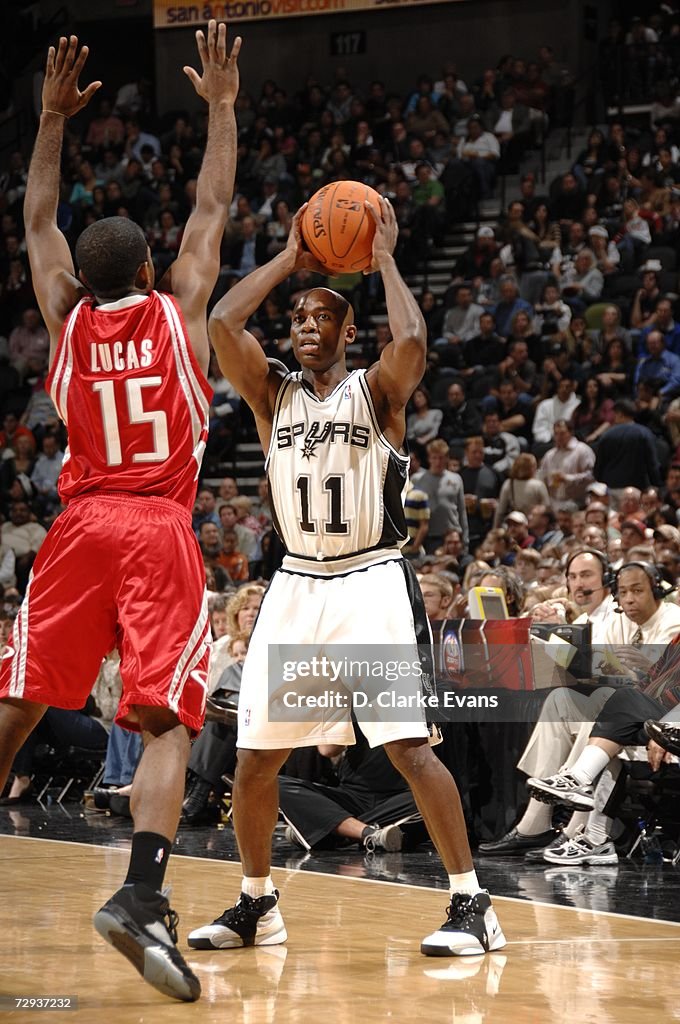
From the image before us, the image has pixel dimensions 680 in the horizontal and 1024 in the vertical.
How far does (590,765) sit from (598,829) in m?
0.35

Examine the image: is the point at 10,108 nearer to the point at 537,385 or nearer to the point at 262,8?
the point at 262,8

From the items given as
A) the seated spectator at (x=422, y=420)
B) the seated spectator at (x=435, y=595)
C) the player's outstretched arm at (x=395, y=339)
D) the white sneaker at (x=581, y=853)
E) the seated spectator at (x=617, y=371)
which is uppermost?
the player's outstretched arm at (x=395, y=339)

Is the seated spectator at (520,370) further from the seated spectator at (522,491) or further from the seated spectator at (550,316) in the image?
the seated spectator at (522,491)

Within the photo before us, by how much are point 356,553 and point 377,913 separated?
1.40 meters

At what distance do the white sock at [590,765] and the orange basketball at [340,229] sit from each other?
281cm

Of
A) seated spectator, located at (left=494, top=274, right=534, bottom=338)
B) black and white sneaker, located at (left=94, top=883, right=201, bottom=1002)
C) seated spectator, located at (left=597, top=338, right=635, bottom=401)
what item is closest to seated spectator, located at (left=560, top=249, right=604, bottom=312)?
seated spectator, located at (left=494, top=274, right=534, bottom=338)

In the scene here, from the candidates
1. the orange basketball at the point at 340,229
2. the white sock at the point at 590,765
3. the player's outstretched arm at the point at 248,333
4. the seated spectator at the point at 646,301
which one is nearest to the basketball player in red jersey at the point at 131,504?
the player's outstretched arm at the point at 248,333

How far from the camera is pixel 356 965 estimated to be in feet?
13.9

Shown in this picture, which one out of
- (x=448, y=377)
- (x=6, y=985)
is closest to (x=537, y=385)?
(x=448, y=377)

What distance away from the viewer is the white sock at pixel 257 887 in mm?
4626

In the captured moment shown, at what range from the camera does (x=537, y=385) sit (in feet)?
45.1

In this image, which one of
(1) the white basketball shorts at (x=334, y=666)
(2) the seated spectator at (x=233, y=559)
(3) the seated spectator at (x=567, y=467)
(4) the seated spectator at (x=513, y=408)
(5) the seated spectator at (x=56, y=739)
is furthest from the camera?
(4) the seated spectator at (x=513, y=408)

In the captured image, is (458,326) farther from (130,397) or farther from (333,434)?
(130,397)

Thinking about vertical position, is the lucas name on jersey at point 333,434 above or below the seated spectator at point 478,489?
above
